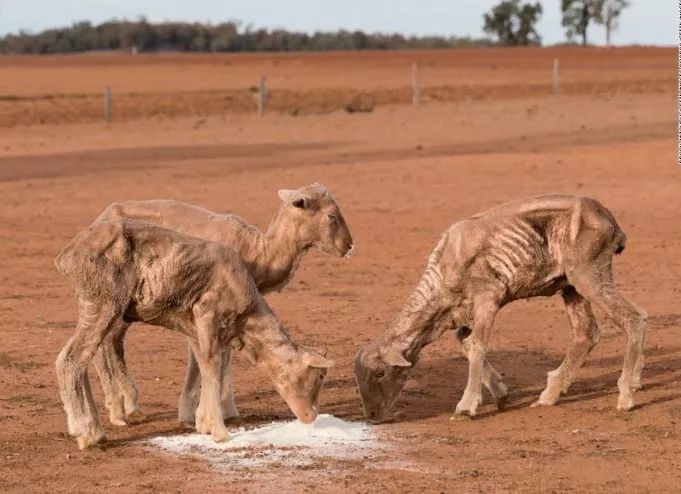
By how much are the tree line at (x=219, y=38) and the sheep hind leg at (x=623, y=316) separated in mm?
88668

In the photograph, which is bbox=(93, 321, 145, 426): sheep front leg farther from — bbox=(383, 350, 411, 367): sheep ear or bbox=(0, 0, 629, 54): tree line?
bbox=(0, 0, 629, 54): tree line

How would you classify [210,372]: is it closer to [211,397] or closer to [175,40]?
[211,397]

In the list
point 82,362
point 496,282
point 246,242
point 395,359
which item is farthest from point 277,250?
point 82,362

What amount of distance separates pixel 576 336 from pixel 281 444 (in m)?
2.89

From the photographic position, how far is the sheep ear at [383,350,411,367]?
1131cm

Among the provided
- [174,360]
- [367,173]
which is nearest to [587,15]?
[367,173]

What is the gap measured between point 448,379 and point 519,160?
1672 cm

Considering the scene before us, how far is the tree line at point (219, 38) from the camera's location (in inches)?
4011

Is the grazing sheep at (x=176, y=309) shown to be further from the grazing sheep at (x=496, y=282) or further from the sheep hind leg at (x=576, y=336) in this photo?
the sheep hind leg at (x=576, y=336)

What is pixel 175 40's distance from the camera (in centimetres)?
11356

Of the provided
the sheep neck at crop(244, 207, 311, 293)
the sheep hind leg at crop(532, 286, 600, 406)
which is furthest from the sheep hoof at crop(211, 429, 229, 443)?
the sheep hind leg at crop(532, 286, 600, 406)

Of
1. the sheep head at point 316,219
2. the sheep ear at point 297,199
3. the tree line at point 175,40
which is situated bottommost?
the tree line at point 175,40

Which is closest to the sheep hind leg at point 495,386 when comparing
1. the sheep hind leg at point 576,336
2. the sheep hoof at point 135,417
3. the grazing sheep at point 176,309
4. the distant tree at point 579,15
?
the sheep hind leg at point 576,336

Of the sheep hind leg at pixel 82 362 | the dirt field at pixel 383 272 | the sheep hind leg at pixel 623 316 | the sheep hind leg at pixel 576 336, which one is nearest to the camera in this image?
the dirt field at pixel 383 272
